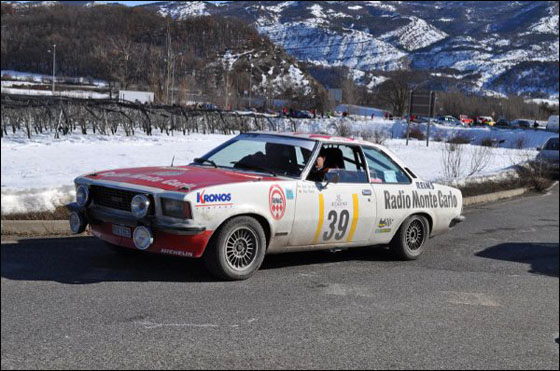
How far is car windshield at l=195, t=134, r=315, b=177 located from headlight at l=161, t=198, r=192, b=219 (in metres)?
1.52

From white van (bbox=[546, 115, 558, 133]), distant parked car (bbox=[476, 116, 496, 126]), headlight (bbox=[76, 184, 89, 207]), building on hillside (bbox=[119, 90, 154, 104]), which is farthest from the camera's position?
distant parked car (bbox=[476, 116, 496, 126])

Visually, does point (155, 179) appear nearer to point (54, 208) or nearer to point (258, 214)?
point (258, 214)

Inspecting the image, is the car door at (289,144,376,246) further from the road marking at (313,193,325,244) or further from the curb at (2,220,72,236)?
the curb at (2,220,72,236)

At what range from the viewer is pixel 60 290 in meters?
5.60

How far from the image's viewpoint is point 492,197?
17.0m

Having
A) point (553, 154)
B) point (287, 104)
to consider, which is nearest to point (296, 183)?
point (553, 154)

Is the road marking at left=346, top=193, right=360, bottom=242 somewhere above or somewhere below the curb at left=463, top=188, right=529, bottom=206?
above

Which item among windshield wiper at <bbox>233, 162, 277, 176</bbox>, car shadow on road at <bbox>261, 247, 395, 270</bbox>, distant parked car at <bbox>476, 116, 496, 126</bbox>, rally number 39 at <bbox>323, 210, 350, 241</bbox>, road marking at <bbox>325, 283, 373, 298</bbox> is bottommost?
car shadow on road at <bbox>261, 247, 395, 270</bbox>

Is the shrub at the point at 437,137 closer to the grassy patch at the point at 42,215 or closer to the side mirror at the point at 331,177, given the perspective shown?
the grassy patch at the point at 42,215

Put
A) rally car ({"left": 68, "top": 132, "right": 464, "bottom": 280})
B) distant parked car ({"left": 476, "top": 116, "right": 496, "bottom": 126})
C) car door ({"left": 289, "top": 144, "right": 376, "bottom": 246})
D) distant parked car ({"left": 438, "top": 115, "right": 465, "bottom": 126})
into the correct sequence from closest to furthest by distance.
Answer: rally car ({"left": 68, "top": 132, "right": 464, "bottom": 280}) → car door ({"left": 289, "top": 144, "right": 376, "bottom": 246}) → distant parked car ({"left": 438, "top": 115, "right": 465, "bottom": 126}) → distant parked car ({"left": 476, "top": 116, "right": 496, "bottom": 126})

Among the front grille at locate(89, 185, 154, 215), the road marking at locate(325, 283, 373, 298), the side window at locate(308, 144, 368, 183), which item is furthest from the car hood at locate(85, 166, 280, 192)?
the road marking at locate(325, 283, 373, 298)

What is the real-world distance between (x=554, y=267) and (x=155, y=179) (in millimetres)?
5383

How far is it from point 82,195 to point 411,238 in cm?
413

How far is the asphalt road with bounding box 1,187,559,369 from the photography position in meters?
4.30
